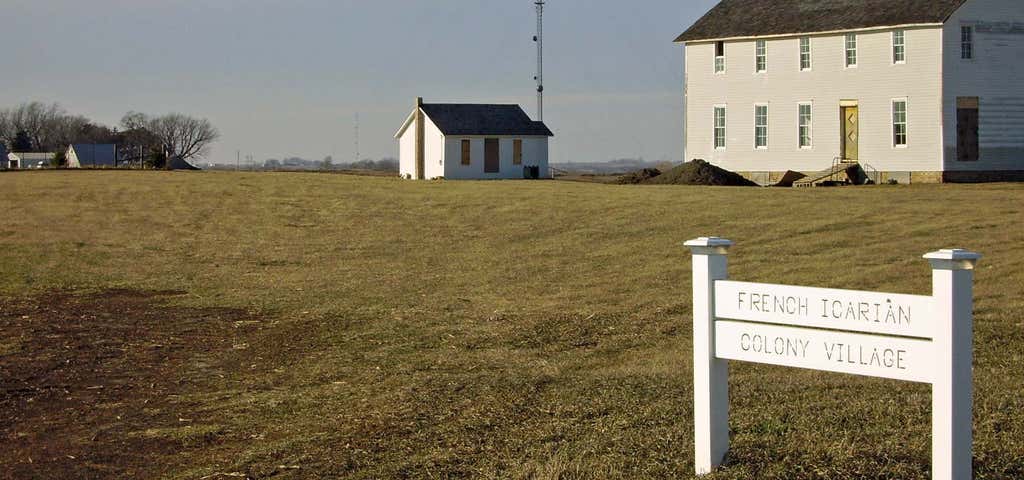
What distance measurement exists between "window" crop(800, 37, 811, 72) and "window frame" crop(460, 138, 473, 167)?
19.4 m

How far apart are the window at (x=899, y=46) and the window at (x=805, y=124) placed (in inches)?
147

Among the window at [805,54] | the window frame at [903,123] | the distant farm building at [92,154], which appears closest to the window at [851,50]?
the window at [805,54]

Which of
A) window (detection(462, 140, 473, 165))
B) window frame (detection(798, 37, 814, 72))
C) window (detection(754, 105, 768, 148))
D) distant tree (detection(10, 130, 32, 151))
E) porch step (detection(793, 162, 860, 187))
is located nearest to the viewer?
porch step (detection(793, 162, 860, 187))

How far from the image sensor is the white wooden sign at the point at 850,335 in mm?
5867

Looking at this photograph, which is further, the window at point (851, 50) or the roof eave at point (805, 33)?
the window at point (851, 50)

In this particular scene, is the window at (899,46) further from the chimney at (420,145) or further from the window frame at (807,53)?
the chimney at (420,145)

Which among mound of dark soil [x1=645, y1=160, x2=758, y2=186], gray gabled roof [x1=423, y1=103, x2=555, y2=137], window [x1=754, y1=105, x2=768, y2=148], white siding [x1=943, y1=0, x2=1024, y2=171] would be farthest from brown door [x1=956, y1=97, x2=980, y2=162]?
gray gabled roof [x1=423, y1=103, x2=555, y2=137]

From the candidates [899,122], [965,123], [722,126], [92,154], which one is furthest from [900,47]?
[92,154]

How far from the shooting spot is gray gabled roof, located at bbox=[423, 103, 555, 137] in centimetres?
6141

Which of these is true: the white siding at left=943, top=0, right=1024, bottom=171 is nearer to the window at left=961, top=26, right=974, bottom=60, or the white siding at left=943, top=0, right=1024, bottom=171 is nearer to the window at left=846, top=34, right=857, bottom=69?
the window at left=961, top=26, right=974, bottom=60

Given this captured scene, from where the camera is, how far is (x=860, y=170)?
146ft

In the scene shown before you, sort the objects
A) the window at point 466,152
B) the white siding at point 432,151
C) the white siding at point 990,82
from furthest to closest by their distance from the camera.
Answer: the window at point 466,152, the white siding at point 432,151, the white siding at point 990,82

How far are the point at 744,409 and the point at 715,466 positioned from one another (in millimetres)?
2148

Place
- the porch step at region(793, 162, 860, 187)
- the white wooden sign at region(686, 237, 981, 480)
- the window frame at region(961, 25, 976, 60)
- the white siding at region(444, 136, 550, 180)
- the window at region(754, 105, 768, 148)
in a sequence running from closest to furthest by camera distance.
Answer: the white wooden sign at region(686, 237, 981, 480) → the window frame at region(961, 25, 976, 60) → the porch step at region(793, 162, 860, 187) → the window at region(754, 105, 768, 148) → the white siding at region(444, 136, 550, 180)
